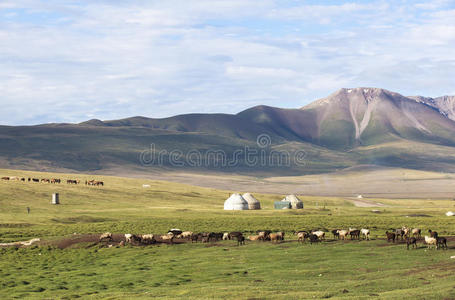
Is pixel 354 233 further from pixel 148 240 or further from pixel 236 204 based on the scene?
pixel 236 204

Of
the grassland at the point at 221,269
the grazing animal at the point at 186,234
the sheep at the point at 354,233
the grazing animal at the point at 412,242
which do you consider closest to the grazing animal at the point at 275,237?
the grassland at the point at 221,269

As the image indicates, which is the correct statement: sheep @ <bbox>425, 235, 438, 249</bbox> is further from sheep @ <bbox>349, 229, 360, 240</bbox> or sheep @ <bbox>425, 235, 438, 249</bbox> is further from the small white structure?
the small white structure

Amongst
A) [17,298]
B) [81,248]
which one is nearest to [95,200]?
[81,248]

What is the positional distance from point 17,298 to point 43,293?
179cm

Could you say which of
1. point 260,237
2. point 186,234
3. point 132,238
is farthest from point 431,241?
point 132,238

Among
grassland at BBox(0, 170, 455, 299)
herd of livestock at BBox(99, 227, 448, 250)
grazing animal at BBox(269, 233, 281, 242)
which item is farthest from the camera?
grazing animal at BBox(269, 233, 281, 242)

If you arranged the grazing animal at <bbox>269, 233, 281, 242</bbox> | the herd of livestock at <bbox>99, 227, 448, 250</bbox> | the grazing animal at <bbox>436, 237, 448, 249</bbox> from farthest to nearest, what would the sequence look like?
the grazing animal at <bbox>269, 233, 281, 242</bbox> < the herd of livestock at <bbox>99, 227, 448, 250</bbox> < the grazing animal at <bbox>436, 237, 448, 249</bbox>

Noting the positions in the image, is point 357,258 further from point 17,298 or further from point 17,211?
point 17,211

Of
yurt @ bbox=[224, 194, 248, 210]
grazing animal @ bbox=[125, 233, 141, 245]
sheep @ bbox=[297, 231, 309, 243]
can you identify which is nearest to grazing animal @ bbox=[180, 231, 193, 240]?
grazing animal @ bbox=[125, 233, 141, 245]

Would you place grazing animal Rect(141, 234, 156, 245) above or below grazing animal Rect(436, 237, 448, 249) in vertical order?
below

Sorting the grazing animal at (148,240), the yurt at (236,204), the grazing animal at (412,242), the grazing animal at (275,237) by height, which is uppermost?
the grazing animal at (412,242)

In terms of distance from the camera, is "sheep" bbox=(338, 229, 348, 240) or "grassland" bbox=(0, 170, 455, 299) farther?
"sheep" bbox=(338, 229, 348, 240)

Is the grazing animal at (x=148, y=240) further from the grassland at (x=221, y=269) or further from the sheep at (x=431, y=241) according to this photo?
the sheep at (x=431, y=241)

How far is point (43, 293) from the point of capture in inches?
1383
